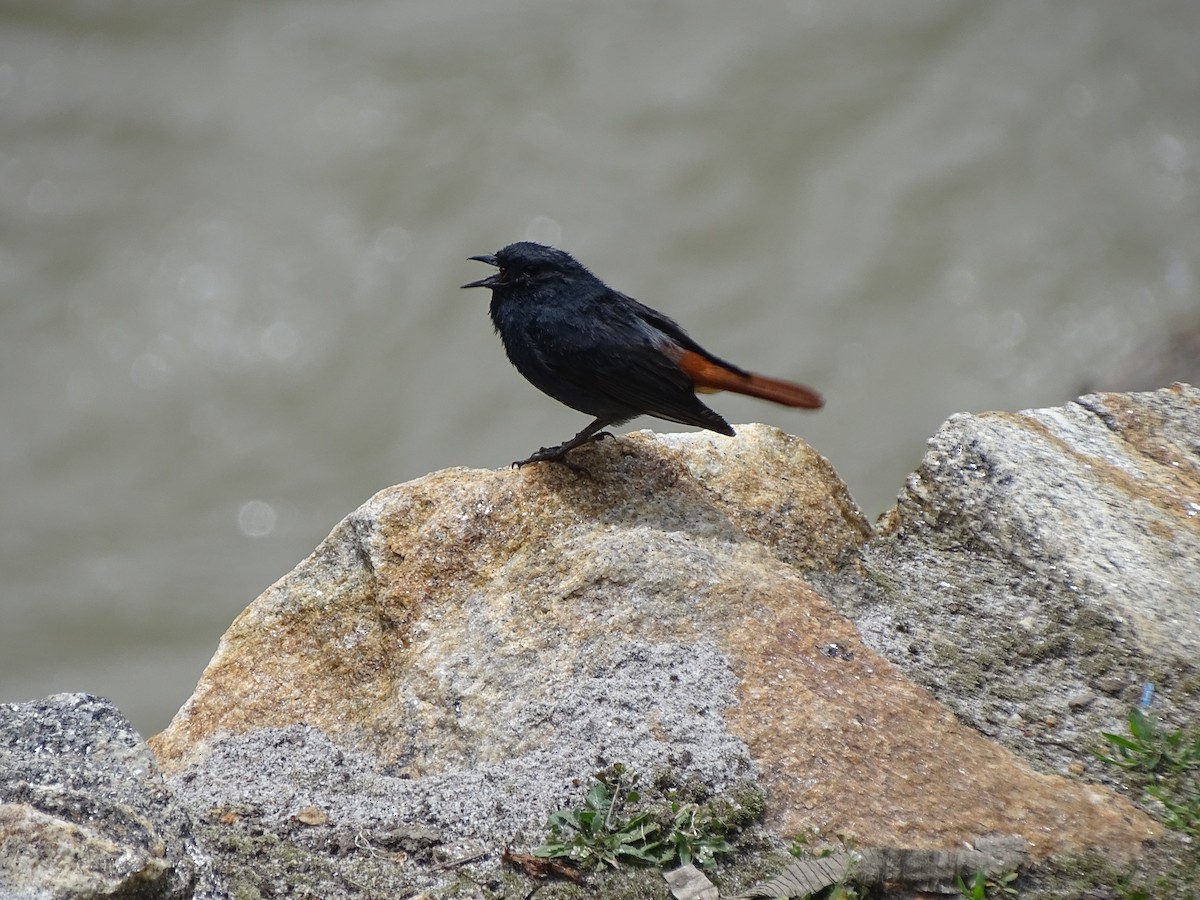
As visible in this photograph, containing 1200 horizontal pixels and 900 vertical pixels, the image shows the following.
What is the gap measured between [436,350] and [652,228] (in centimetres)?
206

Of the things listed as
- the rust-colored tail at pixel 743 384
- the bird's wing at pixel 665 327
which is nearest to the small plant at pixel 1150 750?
the rust-colored tail at pixel 743 384

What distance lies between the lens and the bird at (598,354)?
3785mm

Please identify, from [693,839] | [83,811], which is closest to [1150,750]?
[693,839]

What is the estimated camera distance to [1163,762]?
2.83m

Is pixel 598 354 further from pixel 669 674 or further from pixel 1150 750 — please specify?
pixel 1150 750

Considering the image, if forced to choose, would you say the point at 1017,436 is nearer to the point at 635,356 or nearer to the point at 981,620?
the point at 981,620

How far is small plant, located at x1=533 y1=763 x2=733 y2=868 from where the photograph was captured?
2.60m

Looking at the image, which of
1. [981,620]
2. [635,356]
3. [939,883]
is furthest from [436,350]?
[939,883]

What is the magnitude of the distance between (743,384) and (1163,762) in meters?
1.52

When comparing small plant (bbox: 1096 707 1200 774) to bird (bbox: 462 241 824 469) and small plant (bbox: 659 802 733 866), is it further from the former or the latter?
bird (bbox: 462 241 824 469)

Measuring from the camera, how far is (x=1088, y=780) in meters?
2.80

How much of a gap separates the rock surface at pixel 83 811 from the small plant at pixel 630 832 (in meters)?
0.74

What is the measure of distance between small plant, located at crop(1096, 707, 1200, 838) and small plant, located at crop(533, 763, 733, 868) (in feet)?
3.02

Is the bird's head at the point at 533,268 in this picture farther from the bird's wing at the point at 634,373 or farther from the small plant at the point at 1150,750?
the small plant at the point at 1150,750
